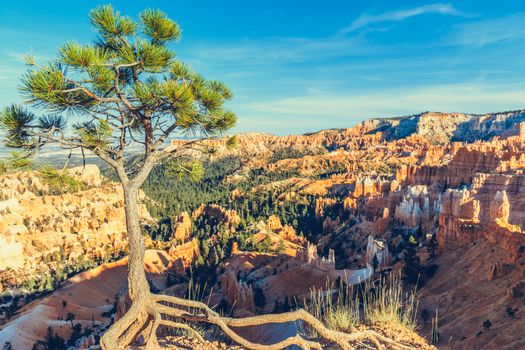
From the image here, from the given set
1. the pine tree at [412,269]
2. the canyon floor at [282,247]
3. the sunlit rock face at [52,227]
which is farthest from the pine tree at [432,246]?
the sunlit rock face at [52,227]

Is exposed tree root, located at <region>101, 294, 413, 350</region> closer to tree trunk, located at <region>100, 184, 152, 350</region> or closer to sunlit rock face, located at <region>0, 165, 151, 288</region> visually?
tree trunk, located at <region>100, 184, 152, 350</region>

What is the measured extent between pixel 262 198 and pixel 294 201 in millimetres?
8228

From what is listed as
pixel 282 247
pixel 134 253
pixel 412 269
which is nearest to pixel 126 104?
pixel 134 253

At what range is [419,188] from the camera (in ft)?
205

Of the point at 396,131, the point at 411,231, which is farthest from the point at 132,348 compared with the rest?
the point at 396,131

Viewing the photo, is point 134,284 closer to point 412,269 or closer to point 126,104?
point 126,104

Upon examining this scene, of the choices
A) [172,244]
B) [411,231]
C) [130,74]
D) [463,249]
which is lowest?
[172,244]

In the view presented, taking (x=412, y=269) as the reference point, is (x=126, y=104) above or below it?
above

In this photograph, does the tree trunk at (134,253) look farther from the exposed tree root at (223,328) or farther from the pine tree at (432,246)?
the pine tree at (432,246)

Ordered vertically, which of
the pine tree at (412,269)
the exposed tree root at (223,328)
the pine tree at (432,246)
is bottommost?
the pine tree at (412,269)

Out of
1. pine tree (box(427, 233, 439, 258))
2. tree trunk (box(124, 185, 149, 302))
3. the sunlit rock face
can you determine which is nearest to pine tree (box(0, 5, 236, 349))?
tree trunk (box(124, 185, 149, 302))

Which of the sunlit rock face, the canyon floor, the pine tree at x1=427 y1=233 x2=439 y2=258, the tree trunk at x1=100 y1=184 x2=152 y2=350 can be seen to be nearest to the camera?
the tree trunk at x1=100 y1=184 x2=152 y2=350

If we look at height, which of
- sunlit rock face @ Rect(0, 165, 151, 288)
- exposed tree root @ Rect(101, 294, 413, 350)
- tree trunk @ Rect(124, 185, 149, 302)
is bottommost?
sunlit rock face @ Rect(0, 165, 151, 288)

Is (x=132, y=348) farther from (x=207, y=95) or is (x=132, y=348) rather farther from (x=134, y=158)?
→ (x=207, y=95)
